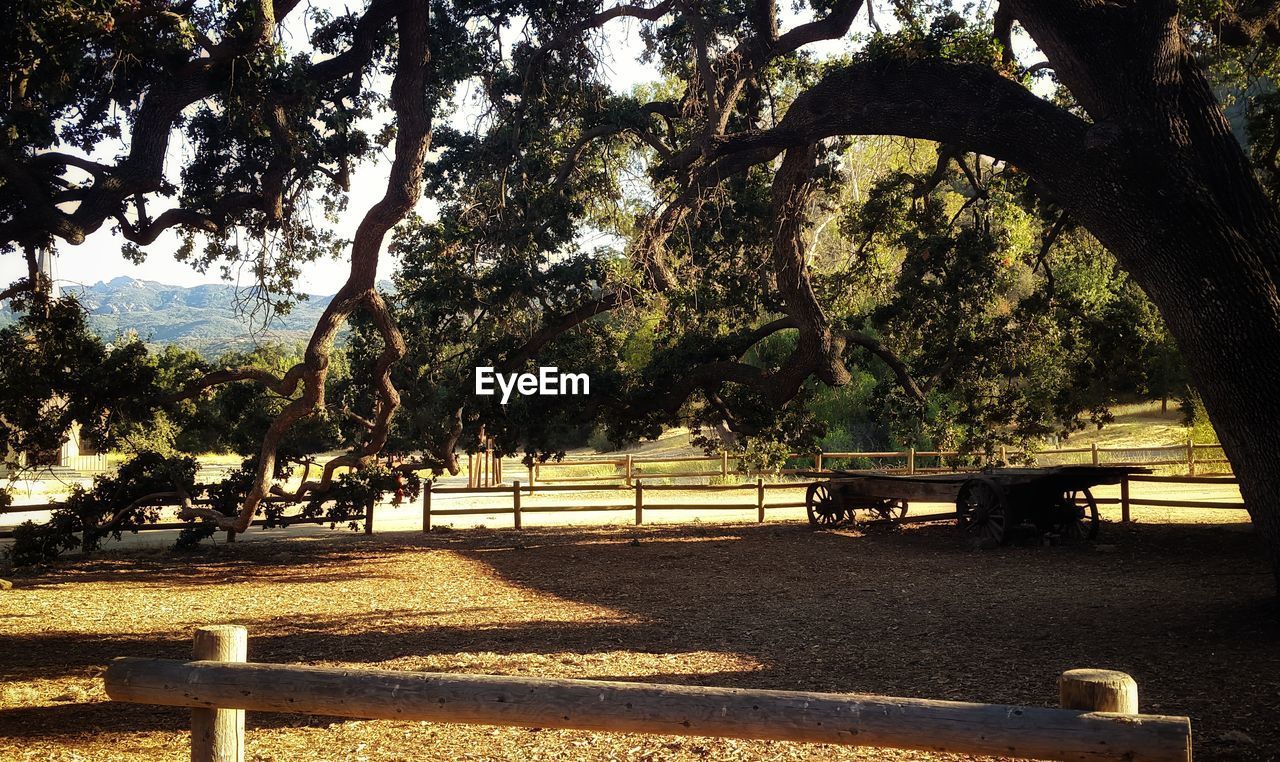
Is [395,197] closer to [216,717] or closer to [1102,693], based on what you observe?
[216,717]

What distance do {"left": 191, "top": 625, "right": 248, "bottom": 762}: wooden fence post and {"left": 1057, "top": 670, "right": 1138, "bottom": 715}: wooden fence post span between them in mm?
3375

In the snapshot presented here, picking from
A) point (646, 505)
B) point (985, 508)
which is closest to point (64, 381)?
point (646, 505)

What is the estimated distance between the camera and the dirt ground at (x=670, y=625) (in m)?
6.26

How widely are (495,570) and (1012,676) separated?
29.7 ft

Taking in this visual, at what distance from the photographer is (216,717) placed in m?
4.12

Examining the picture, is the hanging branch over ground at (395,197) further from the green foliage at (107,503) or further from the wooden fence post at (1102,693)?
the wooden fence post at (1102,693)

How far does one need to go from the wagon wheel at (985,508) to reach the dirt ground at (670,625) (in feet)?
1.56

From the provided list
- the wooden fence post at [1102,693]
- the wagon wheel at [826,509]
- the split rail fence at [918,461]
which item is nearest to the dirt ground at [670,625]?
the wagon wheel at [826,509]

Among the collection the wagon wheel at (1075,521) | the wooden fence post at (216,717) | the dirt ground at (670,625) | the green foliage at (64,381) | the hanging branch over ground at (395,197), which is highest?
the hanging branch over ground at (395,197)

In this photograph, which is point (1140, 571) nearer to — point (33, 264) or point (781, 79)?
point (781, 79)

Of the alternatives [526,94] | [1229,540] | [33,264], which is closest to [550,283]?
[526,94]

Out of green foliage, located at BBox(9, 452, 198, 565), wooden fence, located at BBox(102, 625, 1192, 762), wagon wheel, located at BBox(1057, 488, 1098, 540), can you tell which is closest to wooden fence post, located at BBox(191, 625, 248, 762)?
wooden fence, located at BBox(102, 625, 1192, 762)

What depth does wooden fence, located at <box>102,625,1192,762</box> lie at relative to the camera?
3330 millimetres

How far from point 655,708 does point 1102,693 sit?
1.63 metres
